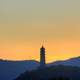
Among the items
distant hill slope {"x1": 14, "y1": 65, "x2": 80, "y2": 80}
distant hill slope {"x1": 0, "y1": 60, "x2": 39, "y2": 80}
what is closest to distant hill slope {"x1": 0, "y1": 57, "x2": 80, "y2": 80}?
distant hill slope {"x1": 0, "y1": 60, "x2": 39, "y2": 80}

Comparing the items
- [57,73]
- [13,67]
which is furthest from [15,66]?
[57,73]

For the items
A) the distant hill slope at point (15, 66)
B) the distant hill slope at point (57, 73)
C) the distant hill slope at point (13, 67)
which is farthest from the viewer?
the distant hill slope at point (13, 67)

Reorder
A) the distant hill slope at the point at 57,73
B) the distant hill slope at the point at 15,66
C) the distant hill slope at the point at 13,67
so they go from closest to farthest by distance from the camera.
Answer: the distant hill slope at the point at 57,73 < the distant hill slope at the point at 15,66 < the distant hill slope at the point at 13,67

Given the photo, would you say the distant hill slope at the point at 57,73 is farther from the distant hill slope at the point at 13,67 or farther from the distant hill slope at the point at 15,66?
the distant hill slope at the point at 13,67

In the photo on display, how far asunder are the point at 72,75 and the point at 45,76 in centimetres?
321

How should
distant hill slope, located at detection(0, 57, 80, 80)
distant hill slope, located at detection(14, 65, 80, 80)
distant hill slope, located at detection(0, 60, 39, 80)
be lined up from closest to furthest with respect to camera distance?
distant hill slope, located at detection(14, 65, 80, 80)
distant hill slope, located at detection(0, 57, 80, 80)
distant hill slope, located at detection(0, 60, 39, 80)

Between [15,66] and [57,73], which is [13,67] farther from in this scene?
[57,73]

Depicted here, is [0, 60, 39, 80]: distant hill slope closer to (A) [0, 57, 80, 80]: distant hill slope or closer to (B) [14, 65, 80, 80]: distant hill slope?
(A) [0, 57, 80, 80]: distant hill slope

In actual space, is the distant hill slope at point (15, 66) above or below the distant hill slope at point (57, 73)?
above

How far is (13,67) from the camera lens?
8781cm

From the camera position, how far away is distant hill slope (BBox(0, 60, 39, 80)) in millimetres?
84444

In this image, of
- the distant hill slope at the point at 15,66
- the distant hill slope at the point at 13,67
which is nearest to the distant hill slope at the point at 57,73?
the distant hill slope at the point at 15,66

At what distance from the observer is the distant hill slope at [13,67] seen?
277ft

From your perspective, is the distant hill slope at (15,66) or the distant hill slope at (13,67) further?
the distant hill slope at (13,67)
